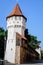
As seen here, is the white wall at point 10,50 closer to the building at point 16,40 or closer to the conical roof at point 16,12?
the building at point 16,40

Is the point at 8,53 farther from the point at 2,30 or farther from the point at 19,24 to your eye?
the point at 2,30

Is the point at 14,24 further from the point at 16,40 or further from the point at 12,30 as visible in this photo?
the point at 16,40

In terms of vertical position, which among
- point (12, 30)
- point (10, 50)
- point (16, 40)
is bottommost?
point (10, 50)

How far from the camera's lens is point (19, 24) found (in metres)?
45.2

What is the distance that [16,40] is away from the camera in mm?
39125

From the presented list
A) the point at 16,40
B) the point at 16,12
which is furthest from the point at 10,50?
the point at 16,12

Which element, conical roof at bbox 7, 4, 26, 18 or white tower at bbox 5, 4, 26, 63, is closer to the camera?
white tower at bbox 5, 4, 26, 63

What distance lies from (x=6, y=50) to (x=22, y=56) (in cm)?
522

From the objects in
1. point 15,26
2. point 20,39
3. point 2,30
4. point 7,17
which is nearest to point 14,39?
point 20,39

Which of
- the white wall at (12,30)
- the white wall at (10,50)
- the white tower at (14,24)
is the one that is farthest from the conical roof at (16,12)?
the white wall at (10,50)

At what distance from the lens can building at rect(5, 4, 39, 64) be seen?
38.2 meters

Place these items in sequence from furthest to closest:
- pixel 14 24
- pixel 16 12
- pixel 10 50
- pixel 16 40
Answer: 1. pixel 16 12
2. pixel 14 24
3. pixel 10 50
4. pixel 16 40

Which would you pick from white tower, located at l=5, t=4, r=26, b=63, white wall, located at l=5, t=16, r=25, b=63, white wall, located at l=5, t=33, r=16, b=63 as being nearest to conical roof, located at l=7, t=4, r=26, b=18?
white tower, located at l=5, t=4, r=26, b=63

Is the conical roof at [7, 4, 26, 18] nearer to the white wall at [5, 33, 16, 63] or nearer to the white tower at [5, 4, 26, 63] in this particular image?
the white tower at [5, 4, 26, 63]
